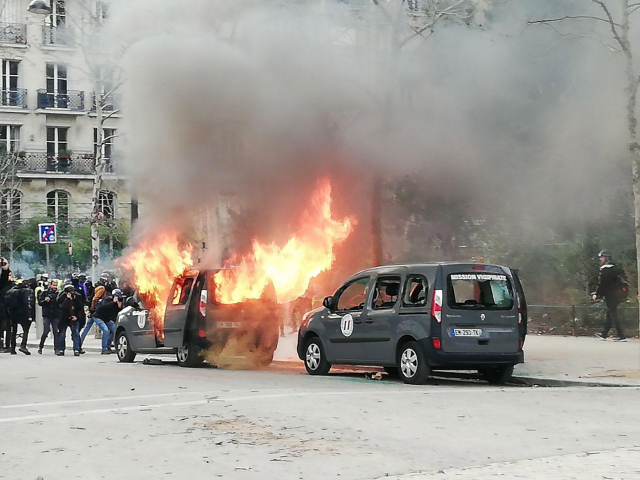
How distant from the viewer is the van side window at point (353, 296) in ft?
49.9

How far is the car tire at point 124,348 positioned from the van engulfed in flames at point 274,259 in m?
0.77

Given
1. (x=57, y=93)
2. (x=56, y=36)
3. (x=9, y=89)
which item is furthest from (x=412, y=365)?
(x=9, y=89)

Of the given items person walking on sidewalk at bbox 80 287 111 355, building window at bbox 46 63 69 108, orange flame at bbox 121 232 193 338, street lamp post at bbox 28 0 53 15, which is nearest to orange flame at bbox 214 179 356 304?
orange flame at bbox 121 232 193 338

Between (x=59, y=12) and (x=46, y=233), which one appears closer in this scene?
(x=59, y=12)

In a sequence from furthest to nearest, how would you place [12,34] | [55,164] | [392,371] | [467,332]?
[55,164], [12,34], [392,371], [467,332]

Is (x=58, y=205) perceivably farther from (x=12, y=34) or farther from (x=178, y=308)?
(x=178, y=308)

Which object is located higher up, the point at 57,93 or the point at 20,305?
the point at 57,93

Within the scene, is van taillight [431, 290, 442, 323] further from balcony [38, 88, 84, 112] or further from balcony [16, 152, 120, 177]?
balcony [16, 152, 120, 177]

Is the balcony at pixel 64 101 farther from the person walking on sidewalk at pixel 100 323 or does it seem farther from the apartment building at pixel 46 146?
the person walking on sidewalk at pixel 100 323

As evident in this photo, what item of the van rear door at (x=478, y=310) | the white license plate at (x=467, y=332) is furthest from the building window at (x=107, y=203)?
the white license plate at (x=467, y=332)

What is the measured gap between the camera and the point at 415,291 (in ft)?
46.9

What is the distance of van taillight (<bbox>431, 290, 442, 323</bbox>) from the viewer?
45.5ft

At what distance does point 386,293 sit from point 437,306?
3.36 ft

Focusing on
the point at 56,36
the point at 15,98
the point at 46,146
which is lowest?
the point at 56,36
